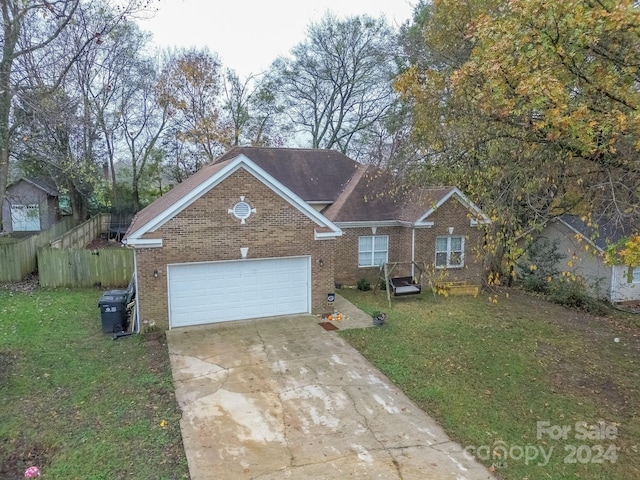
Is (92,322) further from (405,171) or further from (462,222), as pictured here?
(462,222)

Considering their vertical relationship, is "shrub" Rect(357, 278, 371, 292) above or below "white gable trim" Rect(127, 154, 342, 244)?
below

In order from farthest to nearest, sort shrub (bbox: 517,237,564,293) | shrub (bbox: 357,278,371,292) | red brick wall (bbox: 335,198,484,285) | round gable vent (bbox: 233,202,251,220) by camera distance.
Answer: shrub (bbox: 517,237,564,293) → red brick wall (bbox: 335,198,484,285) → shrub (bbox: 357,278,371,292) → round gable vent (bbox: 233,202,251,220)

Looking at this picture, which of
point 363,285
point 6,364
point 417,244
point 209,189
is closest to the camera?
point 6,364

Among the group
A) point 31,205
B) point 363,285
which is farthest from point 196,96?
point 363,285

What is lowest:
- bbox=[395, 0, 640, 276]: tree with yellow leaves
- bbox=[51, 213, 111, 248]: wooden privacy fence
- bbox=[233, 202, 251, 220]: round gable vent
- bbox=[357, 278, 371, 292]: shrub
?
bbox=[357, 278, 371, 292]: shrub

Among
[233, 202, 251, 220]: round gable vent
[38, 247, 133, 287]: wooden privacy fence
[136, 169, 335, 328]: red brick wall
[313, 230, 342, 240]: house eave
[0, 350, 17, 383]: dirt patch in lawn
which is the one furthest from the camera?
[38, 247, 133, 287]: wooden privacy fence

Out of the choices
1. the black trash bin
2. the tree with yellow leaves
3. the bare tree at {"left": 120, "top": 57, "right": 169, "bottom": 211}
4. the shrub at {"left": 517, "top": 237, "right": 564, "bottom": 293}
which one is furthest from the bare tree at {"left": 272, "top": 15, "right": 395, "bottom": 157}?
the black trash bin

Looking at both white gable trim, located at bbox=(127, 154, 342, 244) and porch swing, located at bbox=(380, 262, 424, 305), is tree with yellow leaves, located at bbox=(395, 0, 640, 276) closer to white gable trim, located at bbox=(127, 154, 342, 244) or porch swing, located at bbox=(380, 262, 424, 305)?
white gable trim, located at bbox=(127, 154, 342, 244)

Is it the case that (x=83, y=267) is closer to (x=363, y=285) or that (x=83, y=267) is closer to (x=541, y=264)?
(x=363, y=285)
